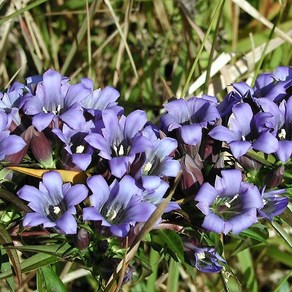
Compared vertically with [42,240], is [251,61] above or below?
below

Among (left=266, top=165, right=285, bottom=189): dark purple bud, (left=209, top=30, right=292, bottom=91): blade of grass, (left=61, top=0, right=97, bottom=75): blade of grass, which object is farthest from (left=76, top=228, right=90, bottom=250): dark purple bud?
(left=209, top=30, right=292, bottom=91): blade of grass

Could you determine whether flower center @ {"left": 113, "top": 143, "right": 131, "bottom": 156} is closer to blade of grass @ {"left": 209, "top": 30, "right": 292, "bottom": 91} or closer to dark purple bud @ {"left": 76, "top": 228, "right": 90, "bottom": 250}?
dark purple bud @ {"left": 76, "top": 228, "right": 90, "bottom": 250}

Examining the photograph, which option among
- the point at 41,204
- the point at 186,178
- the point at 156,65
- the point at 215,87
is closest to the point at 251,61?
the point at 215,87

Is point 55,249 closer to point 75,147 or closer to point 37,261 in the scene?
point 37,261

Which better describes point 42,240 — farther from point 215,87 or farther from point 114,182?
point 215,87

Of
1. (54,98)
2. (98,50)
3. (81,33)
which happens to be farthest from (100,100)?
(98,50)

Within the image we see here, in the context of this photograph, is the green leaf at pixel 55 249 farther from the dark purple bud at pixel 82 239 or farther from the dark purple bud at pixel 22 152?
the dark purple bud at pixel 22 152
